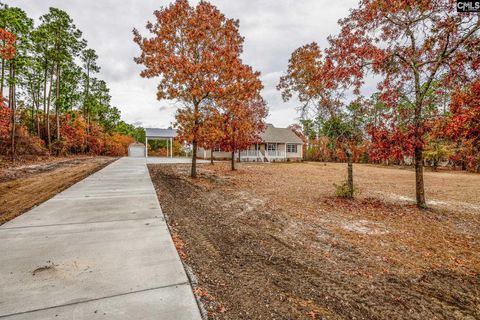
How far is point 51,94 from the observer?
86.6 ft

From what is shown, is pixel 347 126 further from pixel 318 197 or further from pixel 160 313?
pixel 160 313

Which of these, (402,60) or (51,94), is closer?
(402,60)

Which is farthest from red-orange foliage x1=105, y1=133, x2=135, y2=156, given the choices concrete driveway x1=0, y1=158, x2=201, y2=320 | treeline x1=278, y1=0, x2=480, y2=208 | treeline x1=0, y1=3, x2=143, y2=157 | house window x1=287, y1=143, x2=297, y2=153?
treeline x1=278, y1=0, x2=480, y2=208

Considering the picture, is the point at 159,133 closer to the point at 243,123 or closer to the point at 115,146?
the point at 115,146

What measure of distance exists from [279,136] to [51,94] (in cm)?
2863

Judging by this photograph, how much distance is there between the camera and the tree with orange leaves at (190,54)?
1034 cm

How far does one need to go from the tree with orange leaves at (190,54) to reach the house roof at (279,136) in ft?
67.0

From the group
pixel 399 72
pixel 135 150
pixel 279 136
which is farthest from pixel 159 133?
pixel 399 72

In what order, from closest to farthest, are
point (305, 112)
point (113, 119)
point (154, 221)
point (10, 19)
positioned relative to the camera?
point (154, 221) → point (305, 112) → point (10, 19) → point (113, 119)

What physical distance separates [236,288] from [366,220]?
15.4ft

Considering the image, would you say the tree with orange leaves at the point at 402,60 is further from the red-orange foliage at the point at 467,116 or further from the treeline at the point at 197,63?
the treeline at the point at 197,63

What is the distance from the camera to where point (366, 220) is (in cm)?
603

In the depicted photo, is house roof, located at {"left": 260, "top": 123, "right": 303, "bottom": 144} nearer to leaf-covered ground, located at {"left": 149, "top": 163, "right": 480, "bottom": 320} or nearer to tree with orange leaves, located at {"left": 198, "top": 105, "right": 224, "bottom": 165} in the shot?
tree with orange leaves, located at {"left": 198, "top": 105, "right": 224, "bottom": 165}

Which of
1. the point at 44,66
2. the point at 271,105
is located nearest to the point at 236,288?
the point at 271,105
